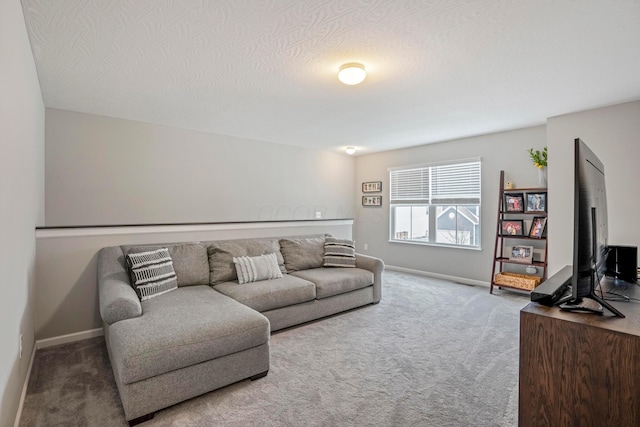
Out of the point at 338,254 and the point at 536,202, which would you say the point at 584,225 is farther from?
the point at 536,202

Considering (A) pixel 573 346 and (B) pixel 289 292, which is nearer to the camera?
(A) pixel 573 346

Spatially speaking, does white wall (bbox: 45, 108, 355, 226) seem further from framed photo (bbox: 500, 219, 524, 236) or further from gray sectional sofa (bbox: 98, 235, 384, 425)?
framed photo (bbox: 500, 219, 524, 236)

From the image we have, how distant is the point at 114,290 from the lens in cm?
241

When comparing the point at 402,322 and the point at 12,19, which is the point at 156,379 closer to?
the point at 12,19

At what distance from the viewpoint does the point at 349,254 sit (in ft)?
13.9

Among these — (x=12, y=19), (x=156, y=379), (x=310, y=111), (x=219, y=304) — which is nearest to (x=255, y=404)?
(x=156, y=379)

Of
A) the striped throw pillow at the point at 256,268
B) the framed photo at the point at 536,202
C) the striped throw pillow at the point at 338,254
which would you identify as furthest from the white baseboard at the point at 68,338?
the framed photo at the point at 536,202

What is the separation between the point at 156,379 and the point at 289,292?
4.84ft

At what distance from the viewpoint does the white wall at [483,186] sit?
4.50 metres

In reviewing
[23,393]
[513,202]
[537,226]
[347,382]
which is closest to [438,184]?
[513,202]

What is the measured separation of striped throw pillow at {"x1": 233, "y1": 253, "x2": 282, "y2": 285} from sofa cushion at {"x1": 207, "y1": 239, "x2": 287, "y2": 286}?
0.09 metres

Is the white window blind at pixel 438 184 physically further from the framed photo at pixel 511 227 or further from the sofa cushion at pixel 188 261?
the sofa cushion at pixel 188 261

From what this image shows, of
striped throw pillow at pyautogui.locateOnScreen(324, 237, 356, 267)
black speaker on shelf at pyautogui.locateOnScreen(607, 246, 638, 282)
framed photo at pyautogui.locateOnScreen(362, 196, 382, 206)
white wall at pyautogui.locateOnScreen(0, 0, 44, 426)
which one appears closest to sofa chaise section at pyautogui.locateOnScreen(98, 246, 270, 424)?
white wall at pyautogui.locateOnScreen(0, 0, 44, 426)

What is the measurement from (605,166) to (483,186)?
60.6 inches
